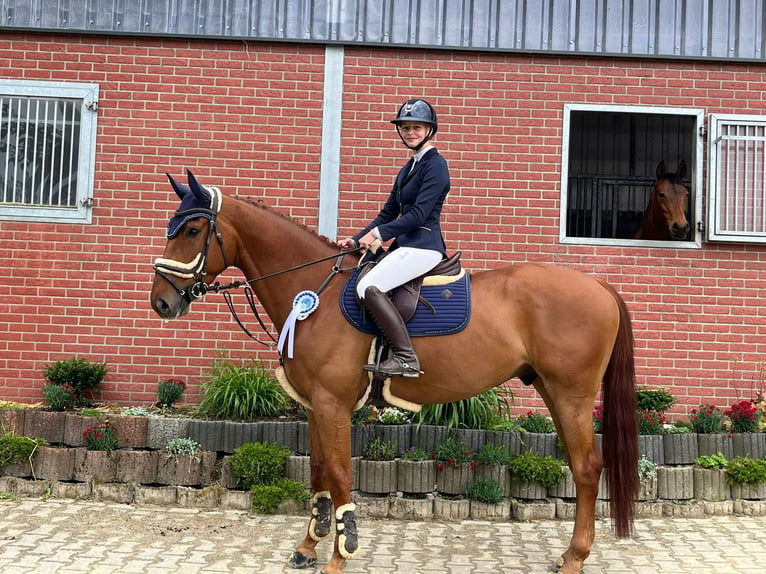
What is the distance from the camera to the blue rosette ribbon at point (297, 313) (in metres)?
4.77

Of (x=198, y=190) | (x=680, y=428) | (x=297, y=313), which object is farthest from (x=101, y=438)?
(x=680, y=428)

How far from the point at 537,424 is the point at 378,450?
150cm

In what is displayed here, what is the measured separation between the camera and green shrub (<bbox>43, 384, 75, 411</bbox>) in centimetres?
669

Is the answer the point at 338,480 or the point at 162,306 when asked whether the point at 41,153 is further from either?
the point at 338,480

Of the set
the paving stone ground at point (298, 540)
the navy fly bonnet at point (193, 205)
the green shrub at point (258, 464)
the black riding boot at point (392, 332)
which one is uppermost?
the navy fly bonnet at point (193, 205)

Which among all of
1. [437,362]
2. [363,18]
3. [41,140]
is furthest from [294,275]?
[41,140]

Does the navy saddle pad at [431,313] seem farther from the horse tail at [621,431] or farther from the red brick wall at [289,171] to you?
the red brick wall at [289,171]

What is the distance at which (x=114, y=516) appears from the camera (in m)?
5.83

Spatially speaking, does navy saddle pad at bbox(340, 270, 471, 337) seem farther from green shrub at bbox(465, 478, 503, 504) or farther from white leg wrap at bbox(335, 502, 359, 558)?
green shrub at bbox(465, 478, 503, 504)

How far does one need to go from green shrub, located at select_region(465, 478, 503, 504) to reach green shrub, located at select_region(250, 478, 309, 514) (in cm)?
140

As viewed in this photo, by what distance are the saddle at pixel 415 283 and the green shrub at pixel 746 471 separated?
3.22 meters

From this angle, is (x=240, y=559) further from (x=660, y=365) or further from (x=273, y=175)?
(x=660, y=365)

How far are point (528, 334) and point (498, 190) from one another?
2.75 m

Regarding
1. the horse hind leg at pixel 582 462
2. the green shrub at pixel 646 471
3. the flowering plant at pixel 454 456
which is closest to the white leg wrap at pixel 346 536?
the horse hind leg at pixel 582 462
